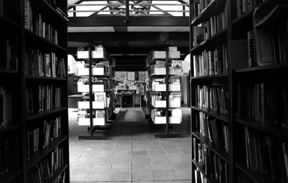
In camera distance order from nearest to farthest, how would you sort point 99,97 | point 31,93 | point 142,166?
1. point 31,93
2. point 142,166
3. point 99,97

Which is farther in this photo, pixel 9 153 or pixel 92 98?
pixel 92 98

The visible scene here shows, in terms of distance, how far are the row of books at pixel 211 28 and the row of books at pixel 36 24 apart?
1.77 metres

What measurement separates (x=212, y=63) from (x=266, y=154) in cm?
125

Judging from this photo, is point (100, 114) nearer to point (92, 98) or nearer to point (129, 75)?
point (92, 98)

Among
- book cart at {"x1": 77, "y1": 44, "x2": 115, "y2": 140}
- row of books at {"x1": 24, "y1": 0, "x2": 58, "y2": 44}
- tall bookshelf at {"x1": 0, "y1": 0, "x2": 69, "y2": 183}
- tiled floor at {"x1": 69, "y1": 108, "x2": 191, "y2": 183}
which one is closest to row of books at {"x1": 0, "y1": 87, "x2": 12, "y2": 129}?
tall bookshelf at {"x1": 0, "y1": 0, "x2": 69, "y2": 183}

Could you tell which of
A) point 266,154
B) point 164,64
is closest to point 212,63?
point 266,154

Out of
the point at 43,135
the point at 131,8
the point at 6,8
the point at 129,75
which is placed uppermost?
the point at 131,8

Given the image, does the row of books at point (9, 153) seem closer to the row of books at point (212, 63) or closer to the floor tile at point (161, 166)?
the row of books at point (212, 63)

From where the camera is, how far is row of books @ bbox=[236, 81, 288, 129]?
151 centimetres

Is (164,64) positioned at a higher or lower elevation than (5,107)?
higher

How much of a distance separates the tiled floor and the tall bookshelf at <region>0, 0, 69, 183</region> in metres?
0.80

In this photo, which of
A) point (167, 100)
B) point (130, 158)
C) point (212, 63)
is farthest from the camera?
point (167, 100)

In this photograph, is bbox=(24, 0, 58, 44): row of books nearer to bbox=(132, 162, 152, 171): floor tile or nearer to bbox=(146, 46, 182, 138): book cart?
bbox=(132, 162, 152, 171): floor tile

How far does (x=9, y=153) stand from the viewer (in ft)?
6.00
